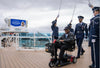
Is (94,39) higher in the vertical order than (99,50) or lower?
higher

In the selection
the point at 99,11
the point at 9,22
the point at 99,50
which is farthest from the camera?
the point at 9,22

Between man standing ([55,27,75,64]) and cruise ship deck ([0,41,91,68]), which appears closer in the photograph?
man standing ([55,27,75,64])

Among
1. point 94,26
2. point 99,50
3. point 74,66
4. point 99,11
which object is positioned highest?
point 99,11

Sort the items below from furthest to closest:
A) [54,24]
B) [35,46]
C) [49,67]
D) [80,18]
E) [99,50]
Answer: [35,46] < [54,24] < [80,18] < [49,67] < [99,50]

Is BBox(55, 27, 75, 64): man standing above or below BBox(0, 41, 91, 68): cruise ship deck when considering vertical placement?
above

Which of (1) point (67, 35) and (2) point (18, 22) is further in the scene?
(2) point (18, 22)

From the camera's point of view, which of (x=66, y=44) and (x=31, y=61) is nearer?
(x=66, y=44)

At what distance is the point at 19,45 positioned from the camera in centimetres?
901

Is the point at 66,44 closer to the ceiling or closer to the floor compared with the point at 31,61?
closer to the ceiling

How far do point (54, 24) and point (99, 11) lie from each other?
436 cm

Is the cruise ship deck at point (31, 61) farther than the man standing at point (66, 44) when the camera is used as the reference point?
Yes

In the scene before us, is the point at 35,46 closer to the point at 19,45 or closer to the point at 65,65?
the point at 19,45

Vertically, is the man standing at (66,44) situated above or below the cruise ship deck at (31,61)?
above

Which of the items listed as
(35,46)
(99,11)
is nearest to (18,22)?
(35,46)
